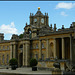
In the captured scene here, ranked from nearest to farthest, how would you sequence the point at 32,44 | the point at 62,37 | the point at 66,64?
the point at 66,64 < the point at 62,37 < the point at 32,44

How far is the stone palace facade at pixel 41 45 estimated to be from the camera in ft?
149

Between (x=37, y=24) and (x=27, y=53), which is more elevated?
(x=37, y=24)

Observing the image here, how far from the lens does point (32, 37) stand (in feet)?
224

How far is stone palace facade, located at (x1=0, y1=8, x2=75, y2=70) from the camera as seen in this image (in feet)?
149

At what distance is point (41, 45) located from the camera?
52219 millimetres

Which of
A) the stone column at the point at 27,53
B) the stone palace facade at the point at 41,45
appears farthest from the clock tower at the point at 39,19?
the stone column at the point at 27,53

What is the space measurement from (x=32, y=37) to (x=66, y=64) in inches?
1091

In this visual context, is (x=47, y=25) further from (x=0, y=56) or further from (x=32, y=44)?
(x=0, y=56)

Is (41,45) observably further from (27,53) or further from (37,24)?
(37,24)

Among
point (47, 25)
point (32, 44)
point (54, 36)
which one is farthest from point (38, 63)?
point (47, 25)

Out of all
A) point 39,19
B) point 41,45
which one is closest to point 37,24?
point 39,19

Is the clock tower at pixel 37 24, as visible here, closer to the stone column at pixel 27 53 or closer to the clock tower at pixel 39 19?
the clock tower at pixel 39 19

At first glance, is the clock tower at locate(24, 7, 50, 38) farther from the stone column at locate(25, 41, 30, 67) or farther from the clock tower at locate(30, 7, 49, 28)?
the stone column at locate(25, 41, 30, 67)

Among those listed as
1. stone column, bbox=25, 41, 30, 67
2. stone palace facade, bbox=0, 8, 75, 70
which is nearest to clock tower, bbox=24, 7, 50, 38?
stone palace facade, bbox=0, 8, 75, 70
